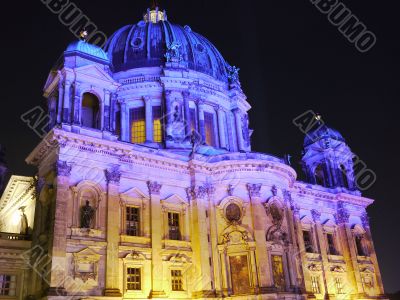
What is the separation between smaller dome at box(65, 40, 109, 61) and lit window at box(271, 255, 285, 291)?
1802 centimetres

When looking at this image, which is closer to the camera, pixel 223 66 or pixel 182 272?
pixel 182 272

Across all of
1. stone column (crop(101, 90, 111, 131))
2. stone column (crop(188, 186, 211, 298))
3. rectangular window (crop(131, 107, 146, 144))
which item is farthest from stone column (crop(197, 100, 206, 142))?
stone column (crop(101, 90, 111, 131))

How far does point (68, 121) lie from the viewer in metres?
27.3

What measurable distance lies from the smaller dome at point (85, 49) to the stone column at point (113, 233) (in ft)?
27.0

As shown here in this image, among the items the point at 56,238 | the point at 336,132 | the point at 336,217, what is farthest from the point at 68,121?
the point at 336,132

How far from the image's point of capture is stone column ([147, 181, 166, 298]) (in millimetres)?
26844

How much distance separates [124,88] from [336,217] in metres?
22.4

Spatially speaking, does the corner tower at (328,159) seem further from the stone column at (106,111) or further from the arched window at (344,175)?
the stone column at (106,111)

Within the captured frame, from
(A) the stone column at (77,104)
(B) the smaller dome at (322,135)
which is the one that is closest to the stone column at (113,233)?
(A) the stone column at (77,104)

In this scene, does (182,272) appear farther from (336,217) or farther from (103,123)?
(336,217)

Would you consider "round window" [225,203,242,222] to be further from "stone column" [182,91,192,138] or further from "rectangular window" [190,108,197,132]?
"rectangular window" [190,108,197,132]

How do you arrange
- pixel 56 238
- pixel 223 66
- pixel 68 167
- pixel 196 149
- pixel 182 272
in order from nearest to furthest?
1. pixel 56 238
2. pixel 68 167
3. pixel 182 272
4. pixel 196 149
5. pixel 223 66

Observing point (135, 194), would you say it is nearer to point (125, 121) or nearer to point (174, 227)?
point (174, 227)

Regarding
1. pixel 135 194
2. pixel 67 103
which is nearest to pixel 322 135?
pixel 135 194
